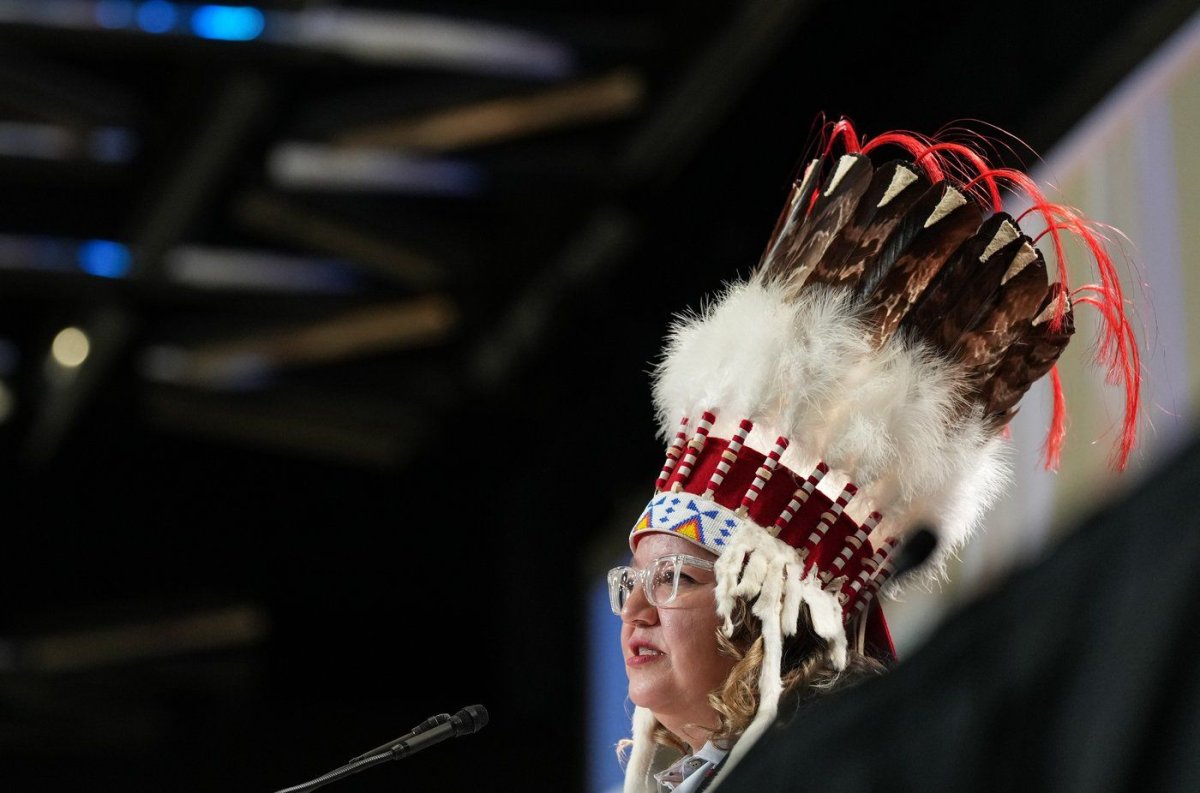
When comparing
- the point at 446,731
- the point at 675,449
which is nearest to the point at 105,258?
the point at 675,449

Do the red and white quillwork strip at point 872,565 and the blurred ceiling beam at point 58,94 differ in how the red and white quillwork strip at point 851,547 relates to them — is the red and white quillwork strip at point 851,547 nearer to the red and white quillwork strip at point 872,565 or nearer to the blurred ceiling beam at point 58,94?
the red and white quillwork strip at point 872,565

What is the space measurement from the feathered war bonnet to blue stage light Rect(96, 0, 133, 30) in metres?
3.17

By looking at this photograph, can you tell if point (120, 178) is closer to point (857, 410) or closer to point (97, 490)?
point (97, 490)

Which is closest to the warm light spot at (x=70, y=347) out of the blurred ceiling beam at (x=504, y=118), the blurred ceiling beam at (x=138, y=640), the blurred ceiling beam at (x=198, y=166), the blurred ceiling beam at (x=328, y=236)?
the blurred ceiling beam at (x=198, y=166)

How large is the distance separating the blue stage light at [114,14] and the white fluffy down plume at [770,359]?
3.11 meters

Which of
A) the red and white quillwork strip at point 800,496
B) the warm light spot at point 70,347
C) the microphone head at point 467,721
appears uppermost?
the warm light spot at point 70,347

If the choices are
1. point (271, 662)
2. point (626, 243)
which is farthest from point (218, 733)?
point (626, 243)

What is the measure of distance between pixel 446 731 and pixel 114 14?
333cm

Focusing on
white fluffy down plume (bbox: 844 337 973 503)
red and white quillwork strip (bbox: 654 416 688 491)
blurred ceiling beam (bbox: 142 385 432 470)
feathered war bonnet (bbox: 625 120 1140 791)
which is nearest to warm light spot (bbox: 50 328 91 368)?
blurred ceiling beam (bbox: 142 385 432 470)

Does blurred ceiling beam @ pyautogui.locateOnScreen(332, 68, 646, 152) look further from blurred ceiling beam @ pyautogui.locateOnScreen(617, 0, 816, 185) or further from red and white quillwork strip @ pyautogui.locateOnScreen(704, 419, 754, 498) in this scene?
red and white quillwork strip @ pyautogui.locateOnScreen(704, 419, 754, 498)

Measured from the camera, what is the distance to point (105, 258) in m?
6.00

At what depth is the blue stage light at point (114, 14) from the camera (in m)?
4.65

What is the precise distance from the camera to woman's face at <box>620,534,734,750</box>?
1904mm

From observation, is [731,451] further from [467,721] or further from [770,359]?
[467,721]
